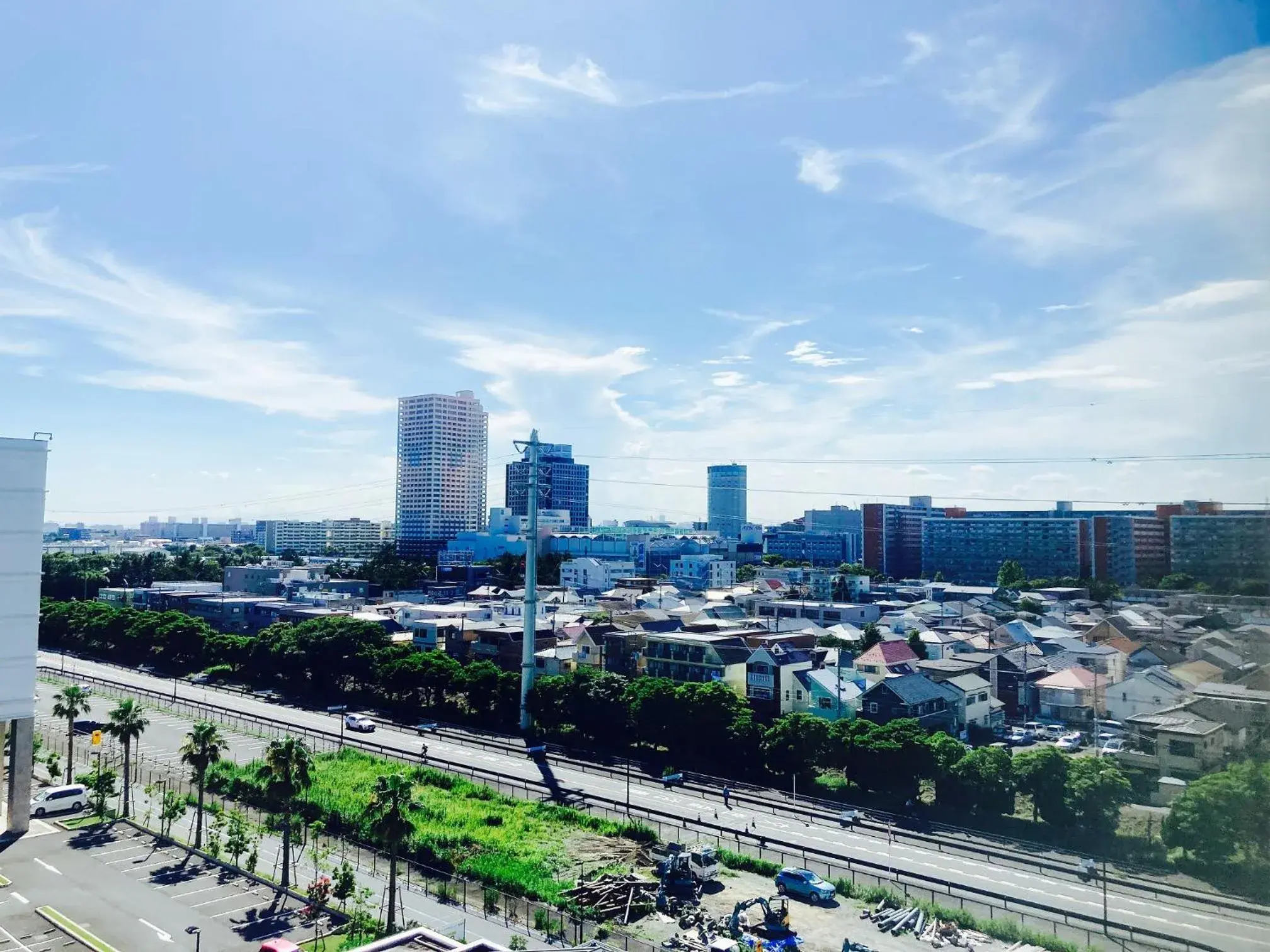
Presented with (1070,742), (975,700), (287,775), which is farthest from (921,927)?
(1070,742)

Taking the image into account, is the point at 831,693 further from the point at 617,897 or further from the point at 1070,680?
the point at 617,897

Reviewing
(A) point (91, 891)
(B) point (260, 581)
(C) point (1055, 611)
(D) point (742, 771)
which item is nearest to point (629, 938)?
(A) point (91, 891)

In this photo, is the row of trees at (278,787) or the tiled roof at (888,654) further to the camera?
the tiled roof at (888,654)

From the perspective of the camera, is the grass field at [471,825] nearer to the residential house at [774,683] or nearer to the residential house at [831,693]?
the residential house at [831,693]

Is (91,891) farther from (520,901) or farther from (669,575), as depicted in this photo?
(669,575)

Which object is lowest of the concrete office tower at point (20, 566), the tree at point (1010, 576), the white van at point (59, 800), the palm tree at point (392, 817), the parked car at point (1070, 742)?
the parked car at point (1070, 742)

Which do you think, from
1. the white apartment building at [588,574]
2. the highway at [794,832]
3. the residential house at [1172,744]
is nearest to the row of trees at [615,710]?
the highway at [794,832]
